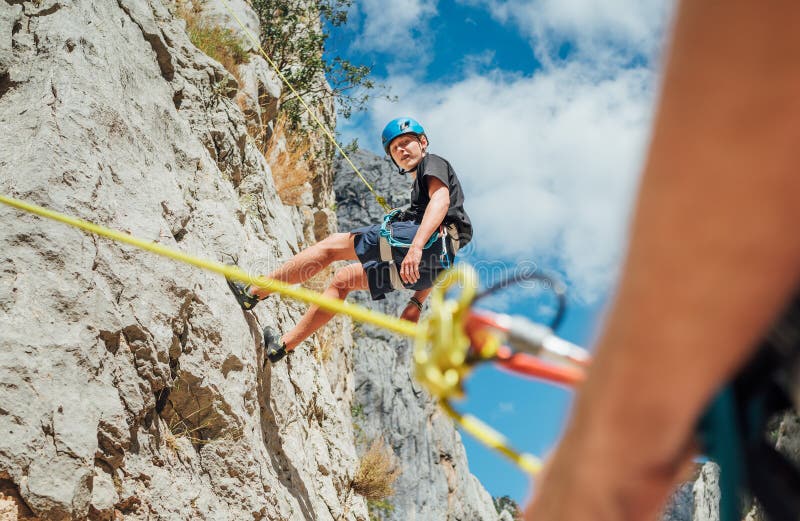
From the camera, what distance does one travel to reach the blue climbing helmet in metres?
5.57

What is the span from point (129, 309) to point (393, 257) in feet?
7.09

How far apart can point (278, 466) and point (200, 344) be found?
3.92 feet

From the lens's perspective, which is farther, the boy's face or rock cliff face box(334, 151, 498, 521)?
rock cliff face box(334, 151, 498, 521)

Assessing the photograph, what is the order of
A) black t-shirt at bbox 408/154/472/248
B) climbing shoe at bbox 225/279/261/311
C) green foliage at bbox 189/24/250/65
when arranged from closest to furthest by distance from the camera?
1. climbing shoe at bbox 225/279/261/311
2. black t-shirt at bbox 408/154/472/248
3. green foliage at bbox 189/24/250/65

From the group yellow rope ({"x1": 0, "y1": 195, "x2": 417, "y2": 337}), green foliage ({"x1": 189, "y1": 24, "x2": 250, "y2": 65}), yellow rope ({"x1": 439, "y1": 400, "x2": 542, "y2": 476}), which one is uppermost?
green foliage ({"x1": 189, "y1": 24, "x2": 250, "y2": 65})

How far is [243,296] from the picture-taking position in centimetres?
464

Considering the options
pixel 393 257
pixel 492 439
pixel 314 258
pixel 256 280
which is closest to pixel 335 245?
pixel 314 258

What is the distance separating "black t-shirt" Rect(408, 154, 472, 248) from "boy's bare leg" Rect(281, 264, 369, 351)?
0.70 m

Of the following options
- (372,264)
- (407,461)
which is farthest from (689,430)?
(407,461)

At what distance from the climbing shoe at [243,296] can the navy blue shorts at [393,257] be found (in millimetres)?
974

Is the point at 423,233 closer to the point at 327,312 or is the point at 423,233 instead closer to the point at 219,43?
the point at 327,312

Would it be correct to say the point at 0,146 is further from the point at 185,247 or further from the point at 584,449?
the point at 584,449

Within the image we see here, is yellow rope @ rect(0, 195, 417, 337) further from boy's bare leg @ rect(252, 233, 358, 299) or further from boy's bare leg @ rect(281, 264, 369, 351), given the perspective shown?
boy's bare leg @ rect(281, 264, 369, 351)

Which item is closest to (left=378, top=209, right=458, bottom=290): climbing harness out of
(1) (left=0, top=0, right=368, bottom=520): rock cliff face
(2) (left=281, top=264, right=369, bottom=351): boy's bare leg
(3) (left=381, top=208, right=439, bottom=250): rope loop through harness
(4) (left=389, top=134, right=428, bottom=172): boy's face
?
(3) (left=381, top=208, right=439, bottom=250): rope loop through harness
